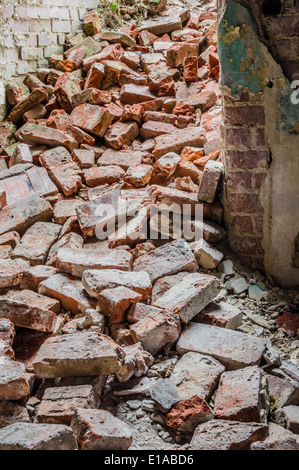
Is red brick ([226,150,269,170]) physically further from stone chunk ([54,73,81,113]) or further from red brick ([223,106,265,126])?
stone chunk ([54,73,81,113])

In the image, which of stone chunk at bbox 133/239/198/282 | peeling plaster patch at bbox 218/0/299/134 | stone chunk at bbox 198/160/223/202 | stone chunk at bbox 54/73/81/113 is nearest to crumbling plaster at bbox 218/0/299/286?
peeling plaster patch at bbox 218/0/299/134

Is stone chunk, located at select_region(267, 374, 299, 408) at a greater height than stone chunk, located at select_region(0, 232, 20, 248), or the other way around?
stone chunk, located at select_region(0, 232, 20, 248)

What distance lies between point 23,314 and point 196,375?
0.89m

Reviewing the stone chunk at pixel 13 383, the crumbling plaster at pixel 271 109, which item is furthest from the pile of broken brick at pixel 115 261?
the crumbling plaster at pixel 271 109

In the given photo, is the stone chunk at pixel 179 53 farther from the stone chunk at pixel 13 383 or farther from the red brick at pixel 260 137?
the stone chunk at pixel 13 383

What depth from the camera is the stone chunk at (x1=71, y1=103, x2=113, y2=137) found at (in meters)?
4.25

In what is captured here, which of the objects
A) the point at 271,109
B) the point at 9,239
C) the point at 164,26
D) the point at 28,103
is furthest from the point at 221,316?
the point at 164,26

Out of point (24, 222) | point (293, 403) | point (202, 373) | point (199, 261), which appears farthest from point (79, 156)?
point (293, 403)

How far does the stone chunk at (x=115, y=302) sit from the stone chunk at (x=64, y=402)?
0.48 m

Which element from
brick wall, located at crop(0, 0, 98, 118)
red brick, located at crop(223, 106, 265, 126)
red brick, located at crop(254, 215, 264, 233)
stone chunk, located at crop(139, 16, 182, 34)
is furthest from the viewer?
stone chunk, located at crop(139, 16, 182, 34)

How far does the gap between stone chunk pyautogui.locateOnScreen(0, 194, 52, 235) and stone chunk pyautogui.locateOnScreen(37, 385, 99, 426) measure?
1.56m

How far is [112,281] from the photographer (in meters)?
2.61

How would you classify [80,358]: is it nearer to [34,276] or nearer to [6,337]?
[6,337]

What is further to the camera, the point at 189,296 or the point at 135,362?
the point at 189,296
